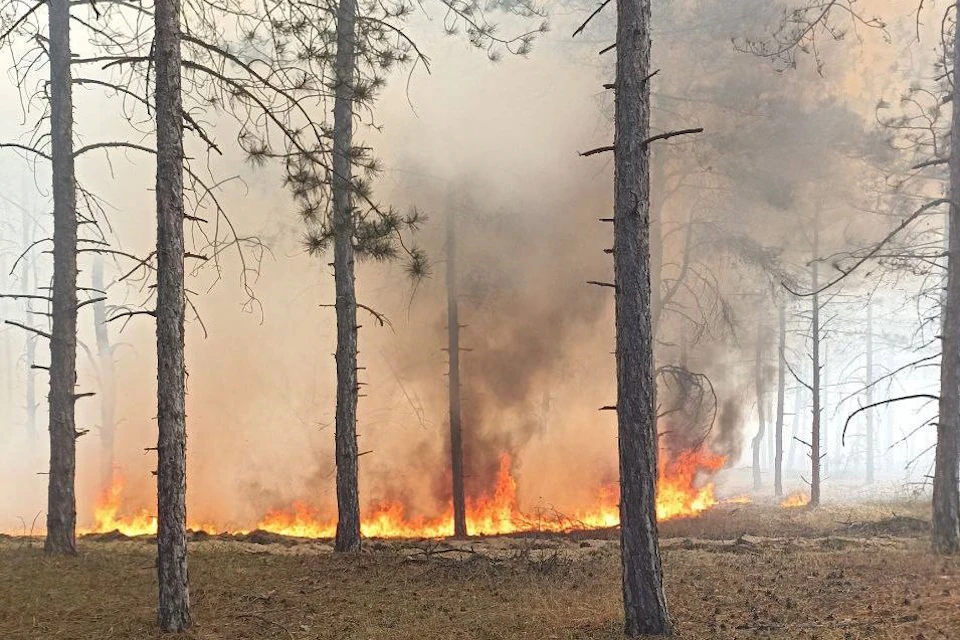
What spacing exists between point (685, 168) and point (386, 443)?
11.5 metres

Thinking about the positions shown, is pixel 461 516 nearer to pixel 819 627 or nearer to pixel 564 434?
pixel 564 434

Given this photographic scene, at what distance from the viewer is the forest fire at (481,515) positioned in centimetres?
1858

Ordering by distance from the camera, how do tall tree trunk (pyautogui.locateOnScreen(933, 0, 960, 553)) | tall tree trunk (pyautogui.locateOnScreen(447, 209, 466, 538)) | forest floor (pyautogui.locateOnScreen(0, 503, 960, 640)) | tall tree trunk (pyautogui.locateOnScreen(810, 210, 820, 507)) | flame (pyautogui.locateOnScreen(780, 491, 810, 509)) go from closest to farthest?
1. forest floor (pyautogui.locateOnScreen(0, 503, 960, 640))
2. tall tree trunk (pyautogui.locateOnScreen(933, 0, 960, 553))
3. tall tree trunk (pyautogui.locateOnScreen(447, 209, 466, 538))
4. tall tree trunk (pyautogui.locateOnScreen(810, 210, 820, 507))
5. flame (pyautogui.locateOnScreen(780, 491, 810, 509))

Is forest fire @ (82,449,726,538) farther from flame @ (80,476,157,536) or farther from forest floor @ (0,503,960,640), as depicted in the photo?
forest floor @ (0,503,960,640)

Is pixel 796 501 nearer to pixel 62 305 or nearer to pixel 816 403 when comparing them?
pixel 816 403

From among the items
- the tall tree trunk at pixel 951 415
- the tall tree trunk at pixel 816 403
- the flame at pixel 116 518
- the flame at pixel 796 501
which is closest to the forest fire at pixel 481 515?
the flame at pixel 116 518

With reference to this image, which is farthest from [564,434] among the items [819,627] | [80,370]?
[80,370]

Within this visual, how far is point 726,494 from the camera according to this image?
33406 mm

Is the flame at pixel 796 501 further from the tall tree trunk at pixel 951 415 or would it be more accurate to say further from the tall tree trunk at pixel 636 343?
the tall tree trunk at pixel 636 343

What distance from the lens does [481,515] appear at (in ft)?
64.3

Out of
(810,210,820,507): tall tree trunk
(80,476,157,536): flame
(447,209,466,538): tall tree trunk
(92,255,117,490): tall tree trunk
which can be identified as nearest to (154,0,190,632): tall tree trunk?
(447,209,466,538): tall tree trunk

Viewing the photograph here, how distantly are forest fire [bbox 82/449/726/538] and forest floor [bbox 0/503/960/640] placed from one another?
4895mm

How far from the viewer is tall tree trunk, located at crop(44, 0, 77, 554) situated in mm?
10672

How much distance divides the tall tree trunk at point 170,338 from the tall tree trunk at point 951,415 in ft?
36.8
